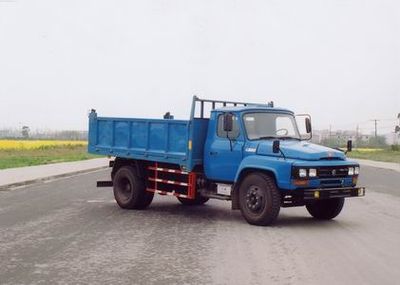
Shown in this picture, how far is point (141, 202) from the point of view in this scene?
14.0m

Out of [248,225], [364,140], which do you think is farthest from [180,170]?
[364,140]

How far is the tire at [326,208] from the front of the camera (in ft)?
40.3

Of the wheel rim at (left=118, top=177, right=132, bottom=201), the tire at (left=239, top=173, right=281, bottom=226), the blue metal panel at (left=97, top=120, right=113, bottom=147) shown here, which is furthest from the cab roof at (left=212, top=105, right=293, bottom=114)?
the blue metal panel at (left=97, top=120, right=113, bottom=147)

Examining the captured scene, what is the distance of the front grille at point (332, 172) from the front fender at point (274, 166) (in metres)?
0.62

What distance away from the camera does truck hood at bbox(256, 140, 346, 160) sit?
36.4ft

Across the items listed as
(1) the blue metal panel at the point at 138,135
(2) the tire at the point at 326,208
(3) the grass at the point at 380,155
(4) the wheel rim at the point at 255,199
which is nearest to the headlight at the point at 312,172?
(4) the wheel rim at the point at 255,199

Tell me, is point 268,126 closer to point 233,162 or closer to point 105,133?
point 233,162

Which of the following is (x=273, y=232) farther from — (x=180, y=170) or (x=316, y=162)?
(x=180, y=170)

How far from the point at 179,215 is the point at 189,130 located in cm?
184

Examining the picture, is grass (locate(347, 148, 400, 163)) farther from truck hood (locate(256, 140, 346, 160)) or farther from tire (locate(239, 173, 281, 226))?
tire (locate(239, 173, 281, 226))

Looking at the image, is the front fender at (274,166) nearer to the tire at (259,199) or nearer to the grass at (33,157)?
the tire at (259,199)

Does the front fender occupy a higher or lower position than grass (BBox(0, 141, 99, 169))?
higher

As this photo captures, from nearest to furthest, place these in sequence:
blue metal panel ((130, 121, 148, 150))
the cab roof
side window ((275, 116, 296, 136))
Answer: the cab roof < side window ((275, 116, 296, 136)) < blue metal panel ((130, 121, 148, 150))

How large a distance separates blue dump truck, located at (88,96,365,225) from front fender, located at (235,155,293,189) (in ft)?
0.06
